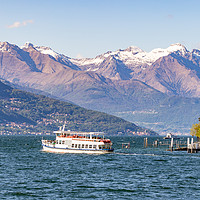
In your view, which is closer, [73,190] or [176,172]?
[73,190]

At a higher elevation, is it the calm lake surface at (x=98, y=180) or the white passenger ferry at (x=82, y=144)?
the white passenger ferry at (x=82, y=144)

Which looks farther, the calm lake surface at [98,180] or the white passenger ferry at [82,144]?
the white passenger ferry at [82,144]

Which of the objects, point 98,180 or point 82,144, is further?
point 82,144

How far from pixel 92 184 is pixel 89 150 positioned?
78787 mm

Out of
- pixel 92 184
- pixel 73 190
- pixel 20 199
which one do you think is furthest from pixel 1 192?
pixel 92 184

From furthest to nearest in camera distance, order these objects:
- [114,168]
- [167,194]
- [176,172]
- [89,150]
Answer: [89,150], [114,168], [176,172], [167,194]

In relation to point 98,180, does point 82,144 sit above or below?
above

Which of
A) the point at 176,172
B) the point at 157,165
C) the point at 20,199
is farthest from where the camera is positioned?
the point at 157,165

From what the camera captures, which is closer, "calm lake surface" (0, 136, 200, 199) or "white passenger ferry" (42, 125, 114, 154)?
"calm lake surface" (0, 136, 200, 199)

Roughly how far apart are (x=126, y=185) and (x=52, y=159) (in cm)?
6061

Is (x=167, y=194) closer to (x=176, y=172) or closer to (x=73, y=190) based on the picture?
(x=73, y=190)

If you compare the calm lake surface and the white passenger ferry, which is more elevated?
the white passenger ferry

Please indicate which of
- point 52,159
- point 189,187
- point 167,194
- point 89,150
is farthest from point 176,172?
point 89,150

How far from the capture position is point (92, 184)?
99.5 meters
